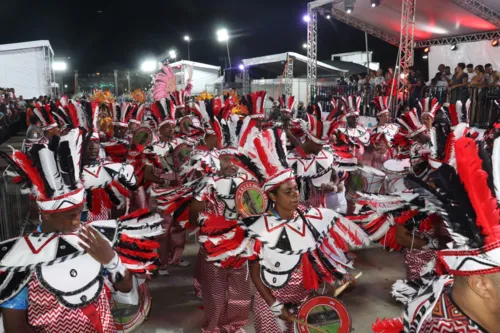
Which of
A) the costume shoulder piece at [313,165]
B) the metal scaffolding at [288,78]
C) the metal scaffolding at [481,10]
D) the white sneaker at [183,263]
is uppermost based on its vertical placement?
the metal scaffolding at [481,10]

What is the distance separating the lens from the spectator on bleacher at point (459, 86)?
33.8ft

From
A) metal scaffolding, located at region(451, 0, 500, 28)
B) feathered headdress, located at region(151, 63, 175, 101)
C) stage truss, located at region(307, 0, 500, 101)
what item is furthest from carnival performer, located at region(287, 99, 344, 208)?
metal scaffolding, located at region(451, 0, 500, 28)

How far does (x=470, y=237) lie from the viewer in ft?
5.10

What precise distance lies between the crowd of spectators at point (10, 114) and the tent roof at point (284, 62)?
11637 millimetres

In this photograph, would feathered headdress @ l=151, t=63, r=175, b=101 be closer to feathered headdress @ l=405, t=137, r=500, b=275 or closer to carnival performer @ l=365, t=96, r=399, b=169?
carnival performer @ l=365, t=96, r=399, b=169

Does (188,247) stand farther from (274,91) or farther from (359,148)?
(274,91)

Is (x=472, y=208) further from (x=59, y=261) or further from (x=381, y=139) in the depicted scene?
(x=381, y=139)

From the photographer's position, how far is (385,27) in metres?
16.6

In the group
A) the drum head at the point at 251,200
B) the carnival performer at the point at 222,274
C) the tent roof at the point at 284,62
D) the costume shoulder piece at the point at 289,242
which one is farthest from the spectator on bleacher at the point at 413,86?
the costume shoulder piece at the point at 289,242

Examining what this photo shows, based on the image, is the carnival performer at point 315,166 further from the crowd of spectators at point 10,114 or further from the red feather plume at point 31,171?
the crowd of spectators at point 10,114

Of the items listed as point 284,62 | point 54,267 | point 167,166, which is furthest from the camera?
point 284,62

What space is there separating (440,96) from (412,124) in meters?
5.26

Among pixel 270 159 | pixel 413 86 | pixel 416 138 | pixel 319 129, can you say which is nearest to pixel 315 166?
pixel 319 129

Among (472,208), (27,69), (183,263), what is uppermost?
(27,69)
